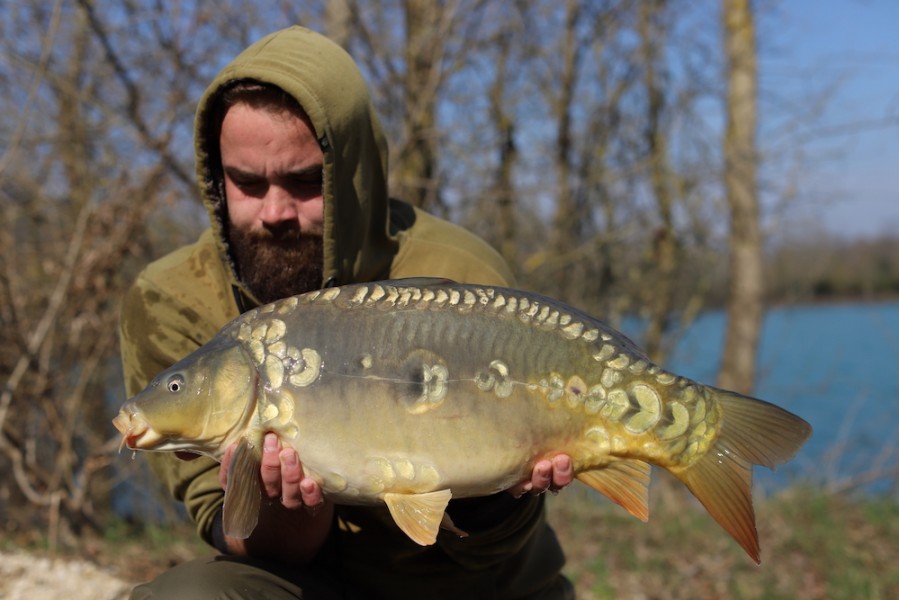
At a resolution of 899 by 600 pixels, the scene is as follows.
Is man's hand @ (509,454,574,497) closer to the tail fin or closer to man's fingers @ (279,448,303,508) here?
the tail fin

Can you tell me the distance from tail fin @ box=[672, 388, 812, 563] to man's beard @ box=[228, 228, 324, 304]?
101 cm

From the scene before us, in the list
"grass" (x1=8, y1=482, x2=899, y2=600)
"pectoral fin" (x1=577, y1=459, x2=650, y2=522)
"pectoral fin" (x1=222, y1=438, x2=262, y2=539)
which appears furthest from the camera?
"grass" (x1=8, y1=482, x2=899, y2=600)

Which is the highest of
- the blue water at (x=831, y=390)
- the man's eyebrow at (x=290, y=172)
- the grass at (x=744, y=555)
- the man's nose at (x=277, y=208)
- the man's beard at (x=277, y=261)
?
the man's eyebrow at (x=290, y=172)

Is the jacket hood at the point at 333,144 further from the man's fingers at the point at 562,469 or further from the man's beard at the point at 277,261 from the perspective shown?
the man's fingers at the point at 562,469

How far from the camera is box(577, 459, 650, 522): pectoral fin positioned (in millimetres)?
1653

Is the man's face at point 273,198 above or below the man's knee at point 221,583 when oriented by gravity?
above

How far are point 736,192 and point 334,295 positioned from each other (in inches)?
214

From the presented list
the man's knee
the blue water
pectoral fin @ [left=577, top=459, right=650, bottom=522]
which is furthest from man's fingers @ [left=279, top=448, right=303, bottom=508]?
the blue water

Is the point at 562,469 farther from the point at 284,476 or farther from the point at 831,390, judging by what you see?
the point at 831,390

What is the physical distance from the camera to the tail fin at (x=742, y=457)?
157 cm

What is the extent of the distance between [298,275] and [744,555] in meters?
2.94

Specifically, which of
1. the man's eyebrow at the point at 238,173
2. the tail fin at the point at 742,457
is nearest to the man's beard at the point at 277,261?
the man's eyebrow at the point at 238,173

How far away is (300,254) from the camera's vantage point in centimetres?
211

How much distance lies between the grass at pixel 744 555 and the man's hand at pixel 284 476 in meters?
2.29
